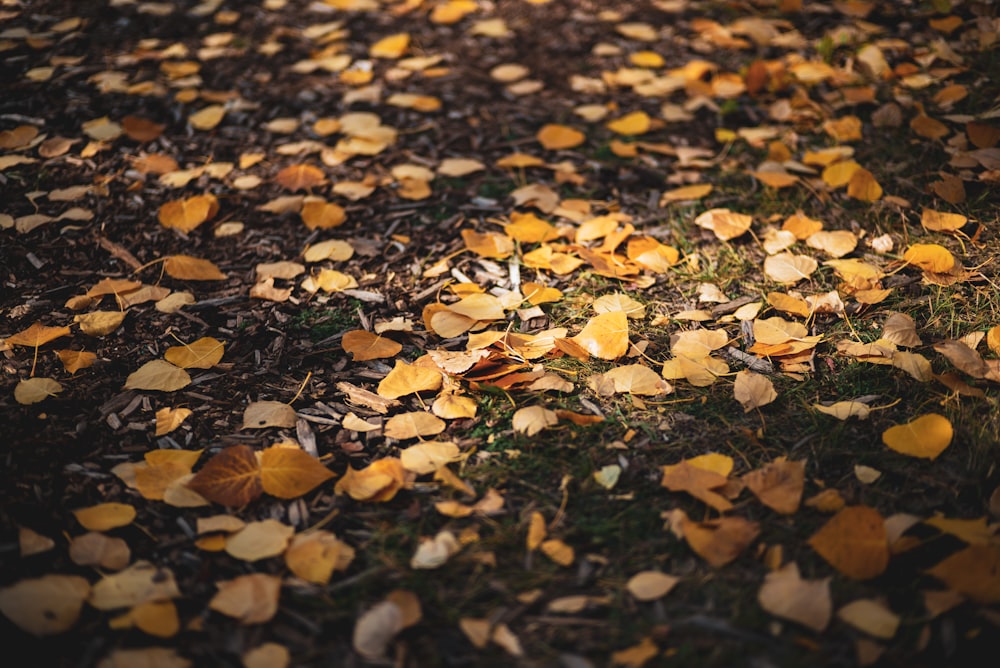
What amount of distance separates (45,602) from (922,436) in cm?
164

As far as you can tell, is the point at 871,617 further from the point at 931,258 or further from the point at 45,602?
the point at 45,602

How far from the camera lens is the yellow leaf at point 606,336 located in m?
1.70

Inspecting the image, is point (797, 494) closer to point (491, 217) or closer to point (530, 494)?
point (530, 494)

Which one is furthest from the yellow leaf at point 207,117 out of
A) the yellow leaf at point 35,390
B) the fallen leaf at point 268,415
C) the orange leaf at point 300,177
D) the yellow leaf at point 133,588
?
the yellow leaf at point 133,588

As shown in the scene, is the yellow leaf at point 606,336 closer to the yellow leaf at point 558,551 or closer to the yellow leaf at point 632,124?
the yellow leaf at point 558,551

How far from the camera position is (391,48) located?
297 centimetres

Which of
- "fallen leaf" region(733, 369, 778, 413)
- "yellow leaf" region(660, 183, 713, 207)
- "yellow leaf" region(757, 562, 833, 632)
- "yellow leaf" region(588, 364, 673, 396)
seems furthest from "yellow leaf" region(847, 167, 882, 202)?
"yellow leaf" region(757, 562, 833, 632)

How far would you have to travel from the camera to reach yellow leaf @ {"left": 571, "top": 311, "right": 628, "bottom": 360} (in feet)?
5.58

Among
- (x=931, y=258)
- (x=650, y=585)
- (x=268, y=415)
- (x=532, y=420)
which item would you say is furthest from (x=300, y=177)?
(x=931, y=258)

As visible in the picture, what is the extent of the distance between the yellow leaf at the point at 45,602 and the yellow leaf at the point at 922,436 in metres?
1.53

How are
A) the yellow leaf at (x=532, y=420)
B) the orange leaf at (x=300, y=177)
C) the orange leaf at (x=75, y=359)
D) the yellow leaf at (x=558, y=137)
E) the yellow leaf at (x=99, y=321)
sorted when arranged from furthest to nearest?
1. the yellow leaf at (x=558, y=137)
2. the orange leaf at (x=300, y=177)
3. the yellow leaf at (x=99, y=321)
4. the orange leaf at (x=75, y=359)
5. the yellow leaf at (x=532, y=420)

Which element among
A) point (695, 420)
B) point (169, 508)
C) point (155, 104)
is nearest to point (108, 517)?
point (169, 508)

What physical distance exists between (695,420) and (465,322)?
0.61 metres

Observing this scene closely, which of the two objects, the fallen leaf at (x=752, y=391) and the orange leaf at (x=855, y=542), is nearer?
the orange leaf at (x=855, y=542)
